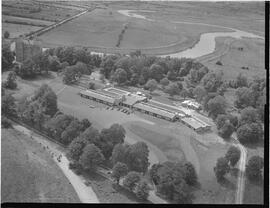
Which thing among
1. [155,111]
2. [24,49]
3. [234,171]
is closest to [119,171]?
[234,171]

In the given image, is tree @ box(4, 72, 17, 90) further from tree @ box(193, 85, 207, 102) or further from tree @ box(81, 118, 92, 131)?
tree @ box(193, 85, 207, 102)

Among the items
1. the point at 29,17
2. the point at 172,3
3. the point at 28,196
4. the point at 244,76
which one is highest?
the point at 172,3

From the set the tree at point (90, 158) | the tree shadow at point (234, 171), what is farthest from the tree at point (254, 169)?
the tree at point (90, 158)

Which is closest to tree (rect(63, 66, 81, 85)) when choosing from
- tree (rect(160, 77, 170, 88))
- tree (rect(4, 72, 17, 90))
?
tree (rect(4, 72, 17, 90))

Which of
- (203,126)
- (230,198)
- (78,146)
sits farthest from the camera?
(203,126)

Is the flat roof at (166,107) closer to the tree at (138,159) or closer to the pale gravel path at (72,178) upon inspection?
the tree at (138,159)

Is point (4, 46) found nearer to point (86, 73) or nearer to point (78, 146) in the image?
point (86, 73)

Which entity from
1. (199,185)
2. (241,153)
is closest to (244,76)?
(241,153)
